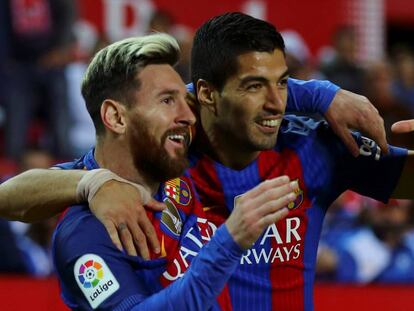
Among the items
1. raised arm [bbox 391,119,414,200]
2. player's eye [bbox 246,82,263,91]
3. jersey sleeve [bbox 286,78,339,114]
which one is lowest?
raised arm [bbox 391,119,414,200]

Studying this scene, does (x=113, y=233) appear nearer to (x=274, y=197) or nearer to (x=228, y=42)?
(x=274, y=197)

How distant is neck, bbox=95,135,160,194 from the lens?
3.47 metres

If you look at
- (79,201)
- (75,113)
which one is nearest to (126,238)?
(79,201)

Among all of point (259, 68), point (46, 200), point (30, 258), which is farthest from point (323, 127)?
point (30, 258)

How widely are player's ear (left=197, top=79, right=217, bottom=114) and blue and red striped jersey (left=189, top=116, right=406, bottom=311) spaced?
191 millimetres

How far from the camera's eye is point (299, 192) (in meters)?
3.91

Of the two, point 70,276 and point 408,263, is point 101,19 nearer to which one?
point 408,263

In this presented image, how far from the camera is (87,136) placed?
966 cm

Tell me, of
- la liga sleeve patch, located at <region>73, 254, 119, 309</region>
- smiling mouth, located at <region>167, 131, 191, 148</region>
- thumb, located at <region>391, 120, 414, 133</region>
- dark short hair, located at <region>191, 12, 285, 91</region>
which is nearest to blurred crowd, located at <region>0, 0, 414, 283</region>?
dark short hair, located at <region>191, 12, 285, 91</region>

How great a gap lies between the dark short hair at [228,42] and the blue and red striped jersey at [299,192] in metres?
0.34

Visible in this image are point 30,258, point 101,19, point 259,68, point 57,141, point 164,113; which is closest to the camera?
point 164,113

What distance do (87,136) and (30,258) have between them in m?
3.00

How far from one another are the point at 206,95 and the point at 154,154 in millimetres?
538

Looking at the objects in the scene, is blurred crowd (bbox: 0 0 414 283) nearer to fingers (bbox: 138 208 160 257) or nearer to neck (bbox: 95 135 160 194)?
neck (bbox: 95 135 160 194)
